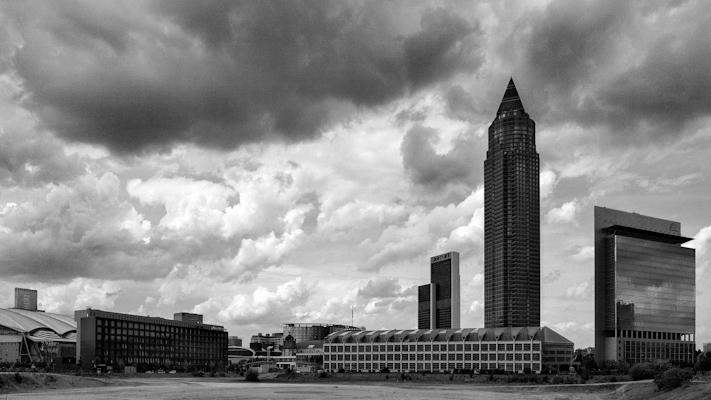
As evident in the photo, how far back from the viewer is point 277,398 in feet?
497

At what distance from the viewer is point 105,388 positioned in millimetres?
190250

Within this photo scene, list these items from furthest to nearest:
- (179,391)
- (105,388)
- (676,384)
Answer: (105,388), (179,391), (676,384)

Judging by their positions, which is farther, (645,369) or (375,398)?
(645,369)

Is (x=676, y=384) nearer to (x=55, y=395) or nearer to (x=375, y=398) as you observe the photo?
(x=375, y=398)

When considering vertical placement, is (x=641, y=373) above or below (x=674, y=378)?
below

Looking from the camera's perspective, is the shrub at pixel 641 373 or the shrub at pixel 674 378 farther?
the shrub at pixel 641 373

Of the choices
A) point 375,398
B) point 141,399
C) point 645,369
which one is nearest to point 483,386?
point 645,369

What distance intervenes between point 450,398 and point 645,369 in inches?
3075

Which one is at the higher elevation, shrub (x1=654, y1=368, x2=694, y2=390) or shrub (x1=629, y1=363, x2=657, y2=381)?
shrub (x1=654, y1=368, x2=694, y2=390)

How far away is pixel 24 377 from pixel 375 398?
84.6 meters

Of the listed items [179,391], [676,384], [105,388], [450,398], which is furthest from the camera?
[105,388]

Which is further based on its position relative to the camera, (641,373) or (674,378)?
(641,373)

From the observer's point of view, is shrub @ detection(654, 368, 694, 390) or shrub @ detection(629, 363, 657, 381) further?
shrub @ detection(629, 363, 657, 381)

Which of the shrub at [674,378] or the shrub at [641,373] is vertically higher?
the shrub at [674,378]
